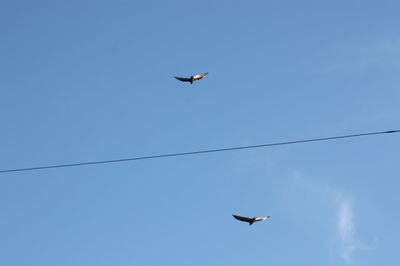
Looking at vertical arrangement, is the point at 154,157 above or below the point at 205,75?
below

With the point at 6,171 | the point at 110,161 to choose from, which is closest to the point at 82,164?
the point at 110,161

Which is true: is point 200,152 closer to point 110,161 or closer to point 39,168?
point 110,161

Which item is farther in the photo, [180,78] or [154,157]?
[180,78]

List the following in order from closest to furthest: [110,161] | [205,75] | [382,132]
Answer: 1. [382,132]
2. [110,161]
3. [205,75]

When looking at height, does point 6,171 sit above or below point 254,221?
above

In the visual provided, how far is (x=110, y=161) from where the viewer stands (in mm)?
27172

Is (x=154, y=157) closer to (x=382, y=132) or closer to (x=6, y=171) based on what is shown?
(x=6, y=171)

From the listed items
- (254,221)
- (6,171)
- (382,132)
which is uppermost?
(382,132)

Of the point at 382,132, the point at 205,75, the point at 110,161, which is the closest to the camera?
the point at 382,132

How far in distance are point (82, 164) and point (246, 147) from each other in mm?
7246

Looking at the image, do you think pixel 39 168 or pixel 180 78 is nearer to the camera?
pixel 39 168

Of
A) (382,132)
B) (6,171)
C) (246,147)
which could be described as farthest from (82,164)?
(382,132)

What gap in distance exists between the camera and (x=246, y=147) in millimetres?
27391

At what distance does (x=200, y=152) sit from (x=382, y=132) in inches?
306
